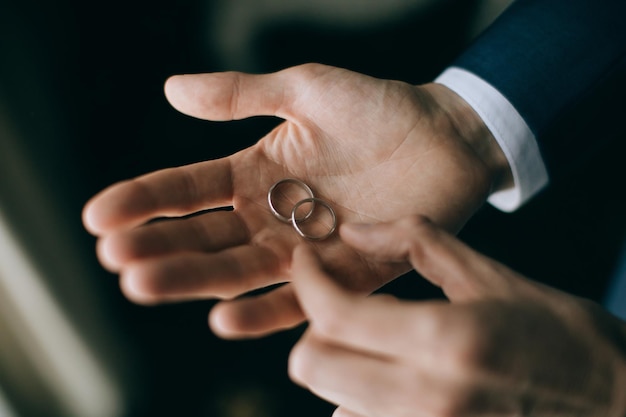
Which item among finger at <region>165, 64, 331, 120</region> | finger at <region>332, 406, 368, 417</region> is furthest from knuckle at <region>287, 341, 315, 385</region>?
finger at <region>165, 64, 331, 120</region>

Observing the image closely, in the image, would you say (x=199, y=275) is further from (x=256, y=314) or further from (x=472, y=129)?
(x=472, y=129)

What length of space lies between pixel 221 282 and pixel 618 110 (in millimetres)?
1590

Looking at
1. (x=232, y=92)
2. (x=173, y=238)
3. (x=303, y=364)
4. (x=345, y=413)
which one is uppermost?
(x=232, y=92)

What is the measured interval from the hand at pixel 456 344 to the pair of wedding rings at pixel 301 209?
287 millimetres

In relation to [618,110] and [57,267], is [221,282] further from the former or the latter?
[618,110]

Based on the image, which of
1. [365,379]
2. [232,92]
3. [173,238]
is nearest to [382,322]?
[365,379]

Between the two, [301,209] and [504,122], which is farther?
[504,122]

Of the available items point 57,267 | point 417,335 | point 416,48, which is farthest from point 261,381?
point 416,48

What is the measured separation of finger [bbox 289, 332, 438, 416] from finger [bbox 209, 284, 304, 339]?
6.4 inches

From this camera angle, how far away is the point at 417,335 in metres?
0.91

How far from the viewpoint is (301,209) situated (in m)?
1.52

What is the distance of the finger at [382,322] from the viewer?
907 mm

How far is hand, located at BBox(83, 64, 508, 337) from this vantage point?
3.85 feet

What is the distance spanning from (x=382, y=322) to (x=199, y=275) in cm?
42
